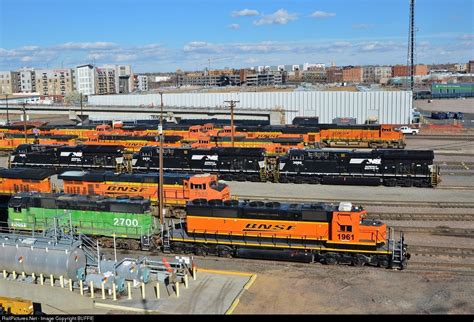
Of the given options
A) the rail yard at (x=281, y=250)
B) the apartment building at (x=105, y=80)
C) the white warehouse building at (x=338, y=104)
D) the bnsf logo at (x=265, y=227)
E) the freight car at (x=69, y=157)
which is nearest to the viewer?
the rail yard at (x=281, y=250)

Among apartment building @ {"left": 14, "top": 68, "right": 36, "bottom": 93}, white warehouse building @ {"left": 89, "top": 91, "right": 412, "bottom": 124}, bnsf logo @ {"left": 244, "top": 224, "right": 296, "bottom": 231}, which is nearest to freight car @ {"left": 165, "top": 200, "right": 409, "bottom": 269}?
bnsf logo @ {"left": 244, "top": 224, "right": 296, "bottom": 231}

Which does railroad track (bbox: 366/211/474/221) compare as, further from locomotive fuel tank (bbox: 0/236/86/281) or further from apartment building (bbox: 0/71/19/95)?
apartment building (bbox: 0/71/19/95)

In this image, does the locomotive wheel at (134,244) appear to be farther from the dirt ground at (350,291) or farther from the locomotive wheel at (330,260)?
the locomotive wheel at (330,260)

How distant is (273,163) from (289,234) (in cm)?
1915

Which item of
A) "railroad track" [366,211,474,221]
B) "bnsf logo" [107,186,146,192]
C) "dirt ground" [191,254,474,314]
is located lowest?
"dirt ground" [191,254,474,314]

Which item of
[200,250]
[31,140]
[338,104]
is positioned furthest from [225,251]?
[338,104]

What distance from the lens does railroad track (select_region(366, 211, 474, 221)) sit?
29.1 metres

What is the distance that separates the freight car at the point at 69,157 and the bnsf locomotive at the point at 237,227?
1736cm

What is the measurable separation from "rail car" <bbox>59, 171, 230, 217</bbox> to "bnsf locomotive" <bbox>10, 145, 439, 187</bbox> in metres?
10.1

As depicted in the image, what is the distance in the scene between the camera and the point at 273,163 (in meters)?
41.5

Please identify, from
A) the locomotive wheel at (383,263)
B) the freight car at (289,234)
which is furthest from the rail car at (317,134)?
the locomotive wheel at (383,263)

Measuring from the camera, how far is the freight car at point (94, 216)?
25.0m

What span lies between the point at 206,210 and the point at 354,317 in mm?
9345

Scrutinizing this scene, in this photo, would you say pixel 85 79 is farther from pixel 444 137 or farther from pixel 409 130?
pixel 444 137
